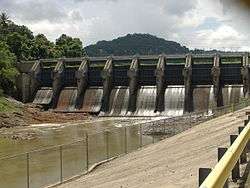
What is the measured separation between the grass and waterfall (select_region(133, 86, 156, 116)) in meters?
14.8

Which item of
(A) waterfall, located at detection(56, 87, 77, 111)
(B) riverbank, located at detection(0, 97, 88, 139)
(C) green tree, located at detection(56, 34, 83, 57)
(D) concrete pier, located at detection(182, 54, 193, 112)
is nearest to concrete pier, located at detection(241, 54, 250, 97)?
(D) concrete pier, located at detection(182, 54, 193, 112)

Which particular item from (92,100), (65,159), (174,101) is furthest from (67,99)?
(65,159)

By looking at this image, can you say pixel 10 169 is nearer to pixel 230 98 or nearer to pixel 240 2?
pixel 240 2

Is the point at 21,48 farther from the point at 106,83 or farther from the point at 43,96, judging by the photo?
the point at 106,83

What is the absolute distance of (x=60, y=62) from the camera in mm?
72000

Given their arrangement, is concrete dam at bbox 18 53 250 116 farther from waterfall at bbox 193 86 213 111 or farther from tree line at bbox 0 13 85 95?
tree line at bbox 0 13 85 95

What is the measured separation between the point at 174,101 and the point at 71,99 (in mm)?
14279

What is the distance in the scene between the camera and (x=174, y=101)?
62625 millimetres

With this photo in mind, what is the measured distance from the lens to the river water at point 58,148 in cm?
2470

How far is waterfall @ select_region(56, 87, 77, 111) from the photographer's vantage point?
220ft

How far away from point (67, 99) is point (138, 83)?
32.5 ft

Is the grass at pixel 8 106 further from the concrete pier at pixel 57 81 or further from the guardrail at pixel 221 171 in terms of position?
the guardrail at pixel 221 171

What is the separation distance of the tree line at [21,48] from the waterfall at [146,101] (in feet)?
61.0

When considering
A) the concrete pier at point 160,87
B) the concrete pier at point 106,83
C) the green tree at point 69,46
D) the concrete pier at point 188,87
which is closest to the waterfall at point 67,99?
the concrete pier at point 106,83
